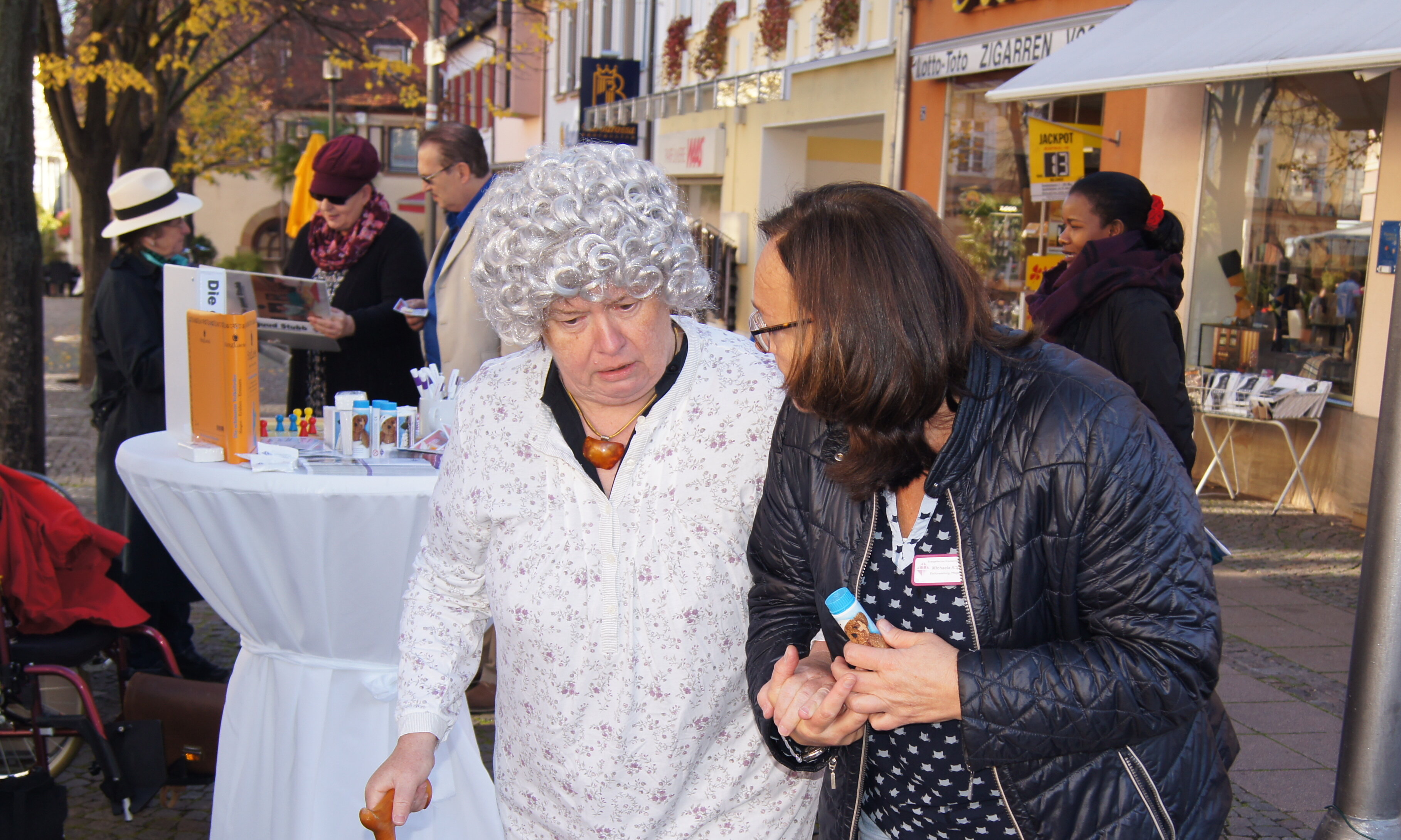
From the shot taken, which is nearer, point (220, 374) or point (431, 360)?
point (220, 374)

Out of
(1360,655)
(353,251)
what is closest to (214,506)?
(353,251)

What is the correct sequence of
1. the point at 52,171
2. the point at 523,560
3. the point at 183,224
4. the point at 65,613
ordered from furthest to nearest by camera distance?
the point at 52,171
the point at 183,224
the point at 65,613
the point at 523,560

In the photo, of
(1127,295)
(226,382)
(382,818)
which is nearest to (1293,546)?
(1127,295)

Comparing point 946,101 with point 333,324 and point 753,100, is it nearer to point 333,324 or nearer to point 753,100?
point 753,100

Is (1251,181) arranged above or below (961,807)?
above

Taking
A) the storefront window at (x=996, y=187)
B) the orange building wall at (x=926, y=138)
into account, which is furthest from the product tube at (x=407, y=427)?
the orange building wall at (x=926, y=138)

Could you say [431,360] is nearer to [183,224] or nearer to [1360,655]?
[183,224]

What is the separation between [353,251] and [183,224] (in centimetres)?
66

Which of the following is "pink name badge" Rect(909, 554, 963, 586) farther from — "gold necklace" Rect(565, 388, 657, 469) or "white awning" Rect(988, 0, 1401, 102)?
"white awning" Rect(988, 0, 1401, 102)

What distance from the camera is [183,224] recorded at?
4562mm

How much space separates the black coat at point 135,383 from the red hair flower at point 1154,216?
3.37 metres

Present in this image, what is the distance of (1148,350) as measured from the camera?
3.51 meters

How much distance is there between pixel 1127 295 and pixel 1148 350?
194mm

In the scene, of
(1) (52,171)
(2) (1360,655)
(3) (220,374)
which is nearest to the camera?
(2) (1360,655)
